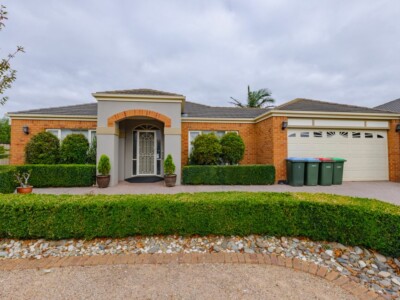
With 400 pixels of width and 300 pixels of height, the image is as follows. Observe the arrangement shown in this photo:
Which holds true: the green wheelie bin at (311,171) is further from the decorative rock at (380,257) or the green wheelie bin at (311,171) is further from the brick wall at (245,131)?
the decorative rock at (380,257)

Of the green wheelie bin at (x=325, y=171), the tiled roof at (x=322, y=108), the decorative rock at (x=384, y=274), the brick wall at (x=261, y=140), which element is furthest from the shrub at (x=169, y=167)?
the decorative rock at (x=384, y=274)

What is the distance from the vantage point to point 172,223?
134 inches

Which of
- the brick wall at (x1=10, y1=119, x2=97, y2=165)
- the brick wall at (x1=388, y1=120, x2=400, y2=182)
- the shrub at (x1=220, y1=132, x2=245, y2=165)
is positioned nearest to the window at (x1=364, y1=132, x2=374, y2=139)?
the brick wall at (x1=388, y1=120, x2=400, y2=182)

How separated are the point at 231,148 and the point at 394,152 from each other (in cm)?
820

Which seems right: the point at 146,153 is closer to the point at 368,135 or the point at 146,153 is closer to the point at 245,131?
the point at 245,131

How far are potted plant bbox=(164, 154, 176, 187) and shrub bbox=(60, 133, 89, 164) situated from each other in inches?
167

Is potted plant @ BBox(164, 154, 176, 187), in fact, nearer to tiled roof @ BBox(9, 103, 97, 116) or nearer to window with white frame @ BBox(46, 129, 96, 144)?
window with white frame @ BBox(46, 129, 96, 144)

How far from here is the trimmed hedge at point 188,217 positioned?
3232 mm

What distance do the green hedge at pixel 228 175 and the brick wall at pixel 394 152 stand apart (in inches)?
253

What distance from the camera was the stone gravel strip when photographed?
9.18ft

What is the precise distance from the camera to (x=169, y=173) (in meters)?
8.30

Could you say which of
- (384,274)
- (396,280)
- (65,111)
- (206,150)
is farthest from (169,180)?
(65,111)

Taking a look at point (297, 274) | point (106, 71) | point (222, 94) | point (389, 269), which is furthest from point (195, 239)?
point (222, 94)

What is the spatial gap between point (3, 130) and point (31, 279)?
3422 centimetres
